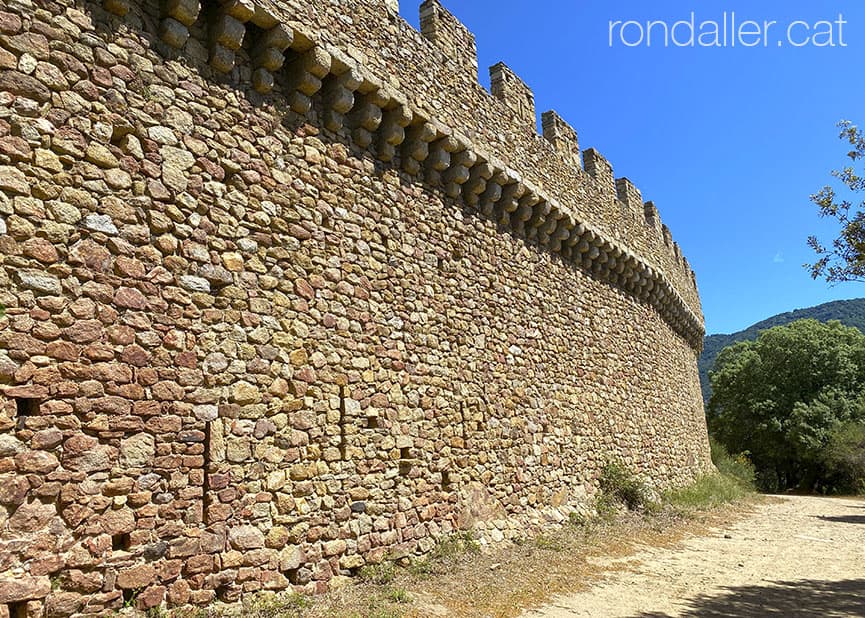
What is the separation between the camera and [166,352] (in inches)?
194

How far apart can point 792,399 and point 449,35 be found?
1078 inches

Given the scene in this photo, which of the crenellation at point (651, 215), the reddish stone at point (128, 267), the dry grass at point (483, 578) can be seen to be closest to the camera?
the reddish stone at point (128, 267)

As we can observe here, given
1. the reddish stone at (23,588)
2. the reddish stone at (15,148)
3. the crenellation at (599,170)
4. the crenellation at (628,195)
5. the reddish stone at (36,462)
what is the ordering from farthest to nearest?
the crenellation at (628,195) → the crenellation at (599,170) → the reddish stone at (15,148) → the reddish stone at (36,462) → the reddish stone at (23,588)

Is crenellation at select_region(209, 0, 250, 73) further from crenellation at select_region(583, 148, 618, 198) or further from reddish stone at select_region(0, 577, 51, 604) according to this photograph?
crenellation at select_region(583, 148, 618, 198)

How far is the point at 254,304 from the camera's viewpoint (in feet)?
18.5

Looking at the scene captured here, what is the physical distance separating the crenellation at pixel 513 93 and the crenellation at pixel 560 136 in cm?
82

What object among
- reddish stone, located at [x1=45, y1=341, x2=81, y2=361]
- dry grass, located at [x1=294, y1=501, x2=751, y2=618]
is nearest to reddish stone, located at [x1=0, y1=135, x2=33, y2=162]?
reddish stone, located at [x1=45, y1=341, x2=81, y2=361]

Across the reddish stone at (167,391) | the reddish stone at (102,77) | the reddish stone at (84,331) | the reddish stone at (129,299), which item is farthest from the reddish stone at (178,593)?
the reddish stone at (102,77)

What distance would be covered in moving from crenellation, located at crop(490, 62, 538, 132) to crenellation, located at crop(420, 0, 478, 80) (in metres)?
0.97

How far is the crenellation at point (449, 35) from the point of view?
861 centimetres

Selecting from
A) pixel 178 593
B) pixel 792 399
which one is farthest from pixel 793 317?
pixel 178 593

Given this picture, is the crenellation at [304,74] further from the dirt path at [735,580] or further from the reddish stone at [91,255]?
the dirt path at [735,580]

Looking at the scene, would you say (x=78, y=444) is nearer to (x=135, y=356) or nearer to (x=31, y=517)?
(x=31, y=517)

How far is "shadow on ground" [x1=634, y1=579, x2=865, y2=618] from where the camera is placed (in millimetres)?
5922
